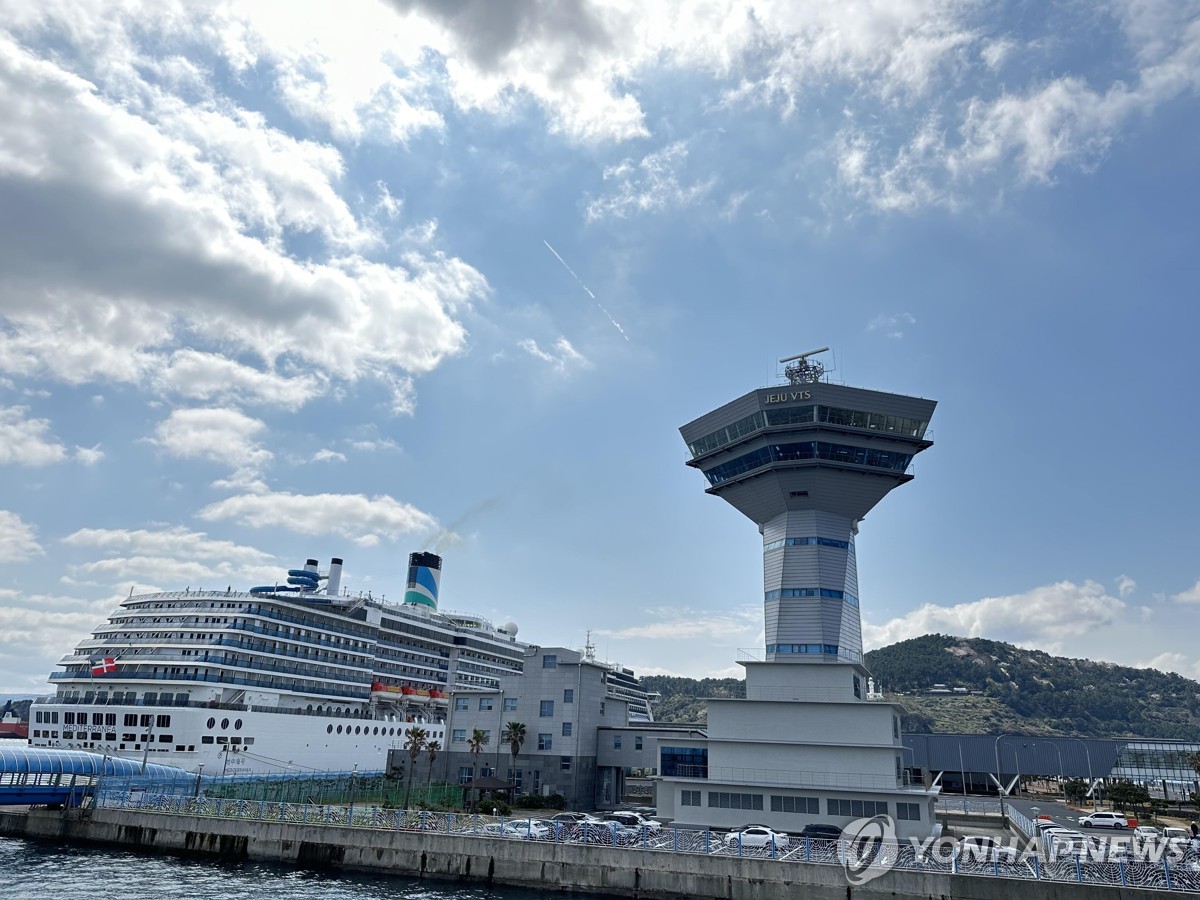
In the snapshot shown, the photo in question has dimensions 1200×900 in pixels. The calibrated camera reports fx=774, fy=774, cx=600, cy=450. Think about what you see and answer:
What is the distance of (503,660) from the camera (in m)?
126

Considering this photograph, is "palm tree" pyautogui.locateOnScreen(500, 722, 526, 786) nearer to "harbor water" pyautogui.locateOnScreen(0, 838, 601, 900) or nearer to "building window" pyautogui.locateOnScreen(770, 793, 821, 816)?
"building window" pyautogui.locateOnScreen(770, 793, 821, 816)

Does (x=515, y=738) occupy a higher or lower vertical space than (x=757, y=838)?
higher

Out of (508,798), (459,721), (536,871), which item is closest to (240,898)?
(536,871)

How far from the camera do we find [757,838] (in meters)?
43.1

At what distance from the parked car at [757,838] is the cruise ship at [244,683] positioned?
45926 millimetres

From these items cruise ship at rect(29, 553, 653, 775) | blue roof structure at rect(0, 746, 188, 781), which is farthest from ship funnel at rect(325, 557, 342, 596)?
blue roof structure at rect(0, 746, 188, 781)

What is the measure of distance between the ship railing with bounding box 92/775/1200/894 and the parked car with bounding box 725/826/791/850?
11 cm

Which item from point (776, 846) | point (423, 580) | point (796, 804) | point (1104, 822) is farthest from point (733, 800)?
point (423, 580)

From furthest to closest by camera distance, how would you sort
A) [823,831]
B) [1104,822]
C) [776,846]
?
[1104,822]
[823,831]
[776,846]

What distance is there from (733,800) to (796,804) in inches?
170

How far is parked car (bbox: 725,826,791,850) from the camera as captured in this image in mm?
39125

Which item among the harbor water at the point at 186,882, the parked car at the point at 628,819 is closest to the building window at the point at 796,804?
the parked car at the point at 628,819

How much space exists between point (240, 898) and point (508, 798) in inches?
1496

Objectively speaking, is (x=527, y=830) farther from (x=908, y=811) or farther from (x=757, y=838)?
(x=908, y=811)
